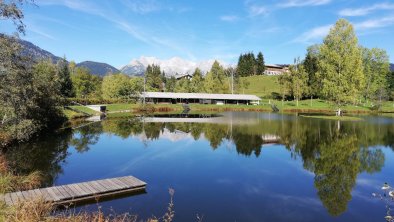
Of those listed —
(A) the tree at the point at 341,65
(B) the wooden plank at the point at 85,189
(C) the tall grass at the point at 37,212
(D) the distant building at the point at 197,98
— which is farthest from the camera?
(D) the distant building at the point at 197,98

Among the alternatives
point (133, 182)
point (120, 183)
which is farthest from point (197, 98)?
point (120, 183)

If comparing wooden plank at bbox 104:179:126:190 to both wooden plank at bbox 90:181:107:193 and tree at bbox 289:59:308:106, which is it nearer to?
wooden plank at bbox 90:181:107:193

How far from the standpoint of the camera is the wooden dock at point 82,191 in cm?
1497

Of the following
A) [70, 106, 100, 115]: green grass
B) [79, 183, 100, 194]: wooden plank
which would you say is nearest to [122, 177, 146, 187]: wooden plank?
[79, 183, 100, 194]: wooden plank

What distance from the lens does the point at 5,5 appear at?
57.4 ft

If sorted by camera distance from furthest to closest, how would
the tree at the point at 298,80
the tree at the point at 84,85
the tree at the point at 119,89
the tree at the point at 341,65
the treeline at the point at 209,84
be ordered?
the treeline at the point at 209,84 → the tree at the point at 84,85 → the tree at the point at 119,89 → the tree at the point at 298,80 → the tree at the point at 341,65

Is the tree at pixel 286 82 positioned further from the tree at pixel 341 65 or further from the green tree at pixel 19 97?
the green tree at pixel 19 97

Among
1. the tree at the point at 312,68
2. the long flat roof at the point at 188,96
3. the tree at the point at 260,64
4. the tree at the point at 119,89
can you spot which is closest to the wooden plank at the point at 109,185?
the long flat roof at the point at 188,96

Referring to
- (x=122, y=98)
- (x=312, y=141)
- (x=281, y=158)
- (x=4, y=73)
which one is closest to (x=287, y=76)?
(x=122, y=98)

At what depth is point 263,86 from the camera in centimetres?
13325

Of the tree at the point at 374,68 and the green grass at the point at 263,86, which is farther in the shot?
the green grass at the point at 263,86

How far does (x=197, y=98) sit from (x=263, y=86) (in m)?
41.0

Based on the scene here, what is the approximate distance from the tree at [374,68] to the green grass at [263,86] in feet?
95.8

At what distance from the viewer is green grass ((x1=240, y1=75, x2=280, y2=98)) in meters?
124
